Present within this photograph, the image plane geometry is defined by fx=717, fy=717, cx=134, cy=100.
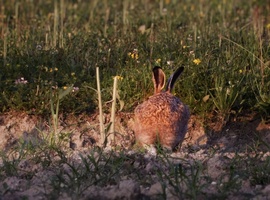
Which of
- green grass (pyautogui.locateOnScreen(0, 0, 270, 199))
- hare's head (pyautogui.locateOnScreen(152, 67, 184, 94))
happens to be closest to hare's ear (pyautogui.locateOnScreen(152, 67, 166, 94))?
hare's head (pyautogui.locateOnScreen(152, 67, 184, 94))

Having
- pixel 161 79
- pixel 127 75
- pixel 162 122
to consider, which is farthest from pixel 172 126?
pixel 127 75

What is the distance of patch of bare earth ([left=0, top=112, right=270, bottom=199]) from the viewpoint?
430cm

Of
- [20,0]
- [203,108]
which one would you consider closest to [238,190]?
[203,108]

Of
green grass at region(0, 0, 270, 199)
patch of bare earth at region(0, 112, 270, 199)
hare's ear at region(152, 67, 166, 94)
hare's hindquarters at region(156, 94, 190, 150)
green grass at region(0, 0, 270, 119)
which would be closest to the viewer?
patch of bare earth at region(0, 112, 270, 199)

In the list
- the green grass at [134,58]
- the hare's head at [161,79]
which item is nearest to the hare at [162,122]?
the hare's head at [161,79]

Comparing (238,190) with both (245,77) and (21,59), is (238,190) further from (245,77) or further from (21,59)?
(21,59)

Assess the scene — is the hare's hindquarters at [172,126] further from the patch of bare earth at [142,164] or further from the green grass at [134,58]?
the green grass at [134,58]

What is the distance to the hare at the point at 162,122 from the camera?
5.31 m

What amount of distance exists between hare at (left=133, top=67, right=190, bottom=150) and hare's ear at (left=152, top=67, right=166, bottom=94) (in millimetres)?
259

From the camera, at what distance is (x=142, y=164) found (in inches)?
191

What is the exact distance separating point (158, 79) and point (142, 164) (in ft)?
3.65

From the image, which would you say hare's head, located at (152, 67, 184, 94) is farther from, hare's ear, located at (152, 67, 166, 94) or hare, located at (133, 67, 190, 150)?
hare, located at (133, 67, 190, 150)

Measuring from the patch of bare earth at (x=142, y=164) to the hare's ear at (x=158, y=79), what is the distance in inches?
20.3

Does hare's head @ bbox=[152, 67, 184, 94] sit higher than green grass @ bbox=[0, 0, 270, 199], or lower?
higher
